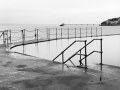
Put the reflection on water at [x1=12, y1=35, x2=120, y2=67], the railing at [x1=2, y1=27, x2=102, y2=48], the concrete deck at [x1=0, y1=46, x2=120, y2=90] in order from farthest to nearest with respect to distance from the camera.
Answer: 1. the railing at [x1=2, y1=27, x2=102, y2=48]
2. the reflection on water at [x1=12, y1=35, x2=120, y2=67]
3. the concrete deck at [x1=0, y1=46, x2=120, y2=90]

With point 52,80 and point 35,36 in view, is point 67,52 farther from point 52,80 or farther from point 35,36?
point 52,80

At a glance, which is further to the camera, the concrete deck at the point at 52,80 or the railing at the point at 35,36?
the railing at the point at 35,36

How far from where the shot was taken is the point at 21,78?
4801 millimetres

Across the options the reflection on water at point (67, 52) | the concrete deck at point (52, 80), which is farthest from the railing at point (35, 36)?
the concrete deck at point (52, 80)

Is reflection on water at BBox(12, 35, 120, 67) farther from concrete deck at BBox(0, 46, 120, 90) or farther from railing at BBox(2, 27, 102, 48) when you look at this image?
concrete deck at BBox(0, 46, 120, 90)

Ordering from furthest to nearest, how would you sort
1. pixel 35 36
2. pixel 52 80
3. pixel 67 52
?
pixel 35 36 → pixel 67 52 → pixel 52 80

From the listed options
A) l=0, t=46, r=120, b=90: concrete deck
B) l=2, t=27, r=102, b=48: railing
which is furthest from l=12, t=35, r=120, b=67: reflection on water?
l=0, t=46, r=120, b=90: concrete deck

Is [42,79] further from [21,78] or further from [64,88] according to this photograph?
[64,88]

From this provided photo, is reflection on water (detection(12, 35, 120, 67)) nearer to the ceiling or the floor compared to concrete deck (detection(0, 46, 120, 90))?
nearer to the floor

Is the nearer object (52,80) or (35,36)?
(52,80)

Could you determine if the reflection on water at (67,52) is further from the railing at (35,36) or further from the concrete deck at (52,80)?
the concrete deck at (52,80)

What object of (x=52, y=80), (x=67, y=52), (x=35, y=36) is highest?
(x=35, y=36)

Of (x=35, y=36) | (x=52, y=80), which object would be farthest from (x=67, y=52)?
(x=52, y=80)

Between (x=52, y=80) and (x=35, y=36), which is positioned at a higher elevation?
(x=35, y=36)
